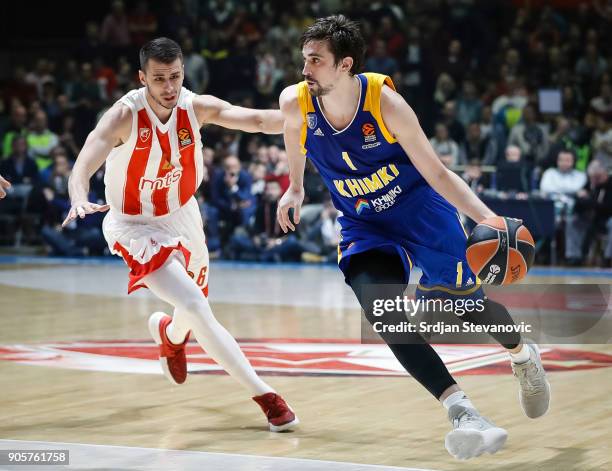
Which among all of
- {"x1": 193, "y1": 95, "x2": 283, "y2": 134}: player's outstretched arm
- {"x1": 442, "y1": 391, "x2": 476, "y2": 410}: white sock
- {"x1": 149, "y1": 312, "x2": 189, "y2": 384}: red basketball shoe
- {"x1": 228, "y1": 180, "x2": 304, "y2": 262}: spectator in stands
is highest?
{"x1": 193, "y1": 95, "x2": 283, "y2": 134}: player's outstretched arm

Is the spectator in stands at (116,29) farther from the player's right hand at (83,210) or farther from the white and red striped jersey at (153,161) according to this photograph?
the player's right hand at (83,210)

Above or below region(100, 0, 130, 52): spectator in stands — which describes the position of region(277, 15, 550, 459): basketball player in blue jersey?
below

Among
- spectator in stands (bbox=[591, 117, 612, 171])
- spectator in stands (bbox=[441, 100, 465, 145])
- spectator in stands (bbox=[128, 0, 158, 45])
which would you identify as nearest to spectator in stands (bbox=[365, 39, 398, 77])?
spectator in stands (bbox=[441, 100, 465, 145])

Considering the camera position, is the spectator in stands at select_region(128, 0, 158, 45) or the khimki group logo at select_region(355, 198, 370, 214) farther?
the spectator in stands at select_region(128, 0, 158, 45)

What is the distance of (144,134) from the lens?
533cm

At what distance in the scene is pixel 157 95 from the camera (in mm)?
5250

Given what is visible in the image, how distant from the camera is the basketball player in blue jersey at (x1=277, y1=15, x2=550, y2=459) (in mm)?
4480

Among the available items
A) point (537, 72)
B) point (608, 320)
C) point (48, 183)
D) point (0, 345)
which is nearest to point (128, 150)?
point (0, 345)

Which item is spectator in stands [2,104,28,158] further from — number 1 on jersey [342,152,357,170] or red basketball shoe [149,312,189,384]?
number 1 on jersey [342,152,357,170]

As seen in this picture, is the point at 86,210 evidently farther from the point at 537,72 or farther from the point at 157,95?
the point at 537,72

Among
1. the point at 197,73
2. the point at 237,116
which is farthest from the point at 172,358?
the point at 197,73

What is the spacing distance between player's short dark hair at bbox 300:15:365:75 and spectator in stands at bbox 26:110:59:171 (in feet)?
38.3

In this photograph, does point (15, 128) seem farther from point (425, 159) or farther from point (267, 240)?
point (425, 159)

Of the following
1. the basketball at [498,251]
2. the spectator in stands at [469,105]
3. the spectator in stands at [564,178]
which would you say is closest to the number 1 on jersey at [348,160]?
the basketball at [498,251]
